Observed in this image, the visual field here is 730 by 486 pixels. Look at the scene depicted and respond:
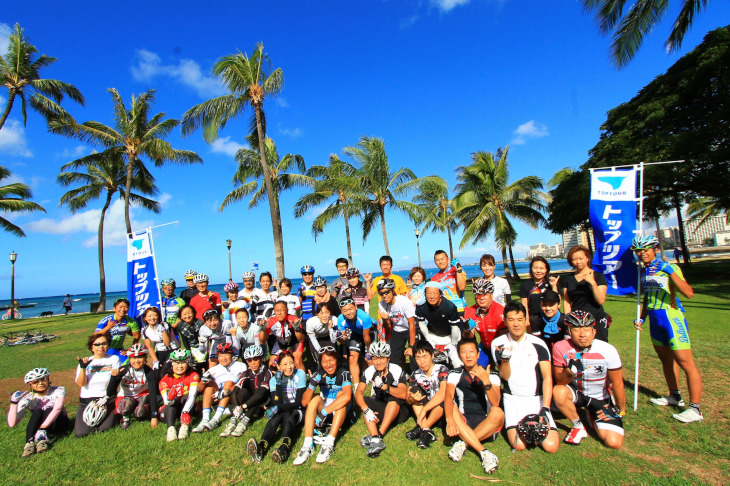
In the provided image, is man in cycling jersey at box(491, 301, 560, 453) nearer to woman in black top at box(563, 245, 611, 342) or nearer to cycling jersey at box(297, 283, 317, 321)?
woman in black top at box(563, 245, 611, 342)

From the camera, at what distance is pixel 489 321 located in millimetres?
5125

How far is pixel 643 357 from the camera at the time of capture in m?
6.68

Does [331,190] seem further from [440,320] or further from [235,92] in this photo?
[440,320]

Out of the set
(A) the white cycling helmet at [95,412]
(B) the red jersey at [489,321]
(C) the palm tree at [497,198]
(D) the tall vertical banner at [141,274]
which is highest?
(C) the palm tree at [497,198]

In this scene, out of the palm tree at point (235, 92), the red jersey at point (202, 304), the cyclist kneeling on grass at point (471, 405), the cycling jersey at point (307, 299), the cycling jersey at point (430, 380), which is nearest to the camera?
the cyclist kneeling on grass at point (471, 405)

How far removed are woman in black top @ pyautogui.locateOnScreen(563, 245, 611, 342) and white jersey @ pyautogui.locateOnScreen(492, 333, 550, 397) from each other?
112 centimetres

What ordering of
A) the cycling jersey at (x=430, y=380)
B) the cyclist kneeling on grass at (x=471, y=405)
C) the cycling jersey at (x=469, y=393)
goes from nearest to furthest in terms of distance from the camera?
the cyclist kneeling on grass at (x=471, y=405)
the cycling jersey at (x=469, y=393)
the cycling jersey at (x=430, y=380)

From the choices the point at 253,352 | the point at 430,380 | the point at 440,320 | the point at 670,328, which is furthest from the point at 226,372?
the point at 670,328

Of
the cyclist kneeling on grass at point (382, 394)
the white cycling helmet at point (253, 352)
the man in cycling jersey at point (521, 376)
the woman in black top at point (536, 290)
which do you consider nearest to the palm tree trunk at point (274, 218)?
the white cycling helmet at point (253, 352)

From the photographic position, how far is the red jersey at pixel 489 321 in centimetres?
506

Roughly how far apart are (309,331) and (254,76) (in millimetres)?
11945

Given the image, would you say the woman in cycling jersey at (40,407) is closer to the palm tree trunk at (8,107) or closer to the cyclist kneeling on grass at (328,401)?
the cyclist kneeling on grass at (328,401)

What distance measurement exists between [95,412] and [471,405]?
17.8ft

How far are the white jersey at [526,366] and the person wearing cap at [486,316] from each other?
0.57 meters
